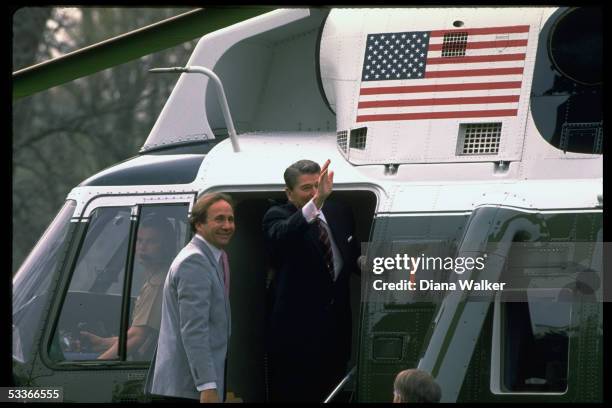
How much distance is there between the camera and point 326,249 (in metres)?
6.94

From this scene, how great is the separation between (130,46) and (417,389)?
81.0 inches

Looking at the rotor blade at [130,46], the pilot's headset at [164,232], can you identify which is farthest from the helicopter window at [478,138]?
the pilot's headset at [164,232]

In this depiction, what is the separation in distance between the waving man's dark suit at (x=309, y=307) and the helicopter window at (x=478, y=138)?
0.75 metres

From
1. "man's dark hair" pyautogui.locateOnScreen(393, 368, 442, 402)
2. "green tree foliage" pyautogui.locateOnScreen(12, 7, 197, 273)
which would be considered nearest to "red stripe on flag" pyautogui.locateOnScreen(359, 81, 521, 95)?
"man's dark hair" pyautogui.locateOnScreen(393, 368, 442, 402)

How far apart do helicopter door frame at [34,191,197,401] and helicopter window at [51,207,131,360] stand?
3 cm

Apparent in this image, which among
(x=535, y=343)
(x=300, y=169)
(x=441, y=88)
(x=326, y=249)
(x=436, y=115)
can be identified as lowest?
(x=535, y=343)

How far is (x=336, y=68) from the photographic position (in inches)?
287

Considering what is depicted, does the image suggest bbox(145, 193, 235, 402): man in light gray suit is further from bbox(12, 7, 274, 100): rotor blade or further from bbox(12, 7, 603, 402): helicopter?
bbox(12, 7, 274, 100): rotor blade

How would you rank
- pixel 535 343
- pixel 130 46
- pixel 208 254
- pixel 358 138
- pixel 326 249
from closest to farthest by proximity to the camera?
pixel 130 46, pixel 535 343, pixel 208 254, pixel 326 249, pixel 358 138

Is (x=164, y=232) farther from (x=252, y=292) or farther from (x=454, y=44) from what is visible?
(x=454, y=44)

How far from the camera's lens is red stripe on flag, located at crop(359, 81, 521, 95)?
6672 mm

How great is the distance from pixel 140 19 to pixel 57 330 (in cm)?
1638

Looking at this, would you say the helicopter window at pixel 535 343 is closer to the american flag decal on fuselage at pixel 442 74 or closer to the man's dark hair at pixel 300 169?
the american flag decal on fuselage at pixel 442 74

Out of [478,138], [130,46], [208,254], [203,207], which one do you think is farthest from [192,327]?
[478,138]
